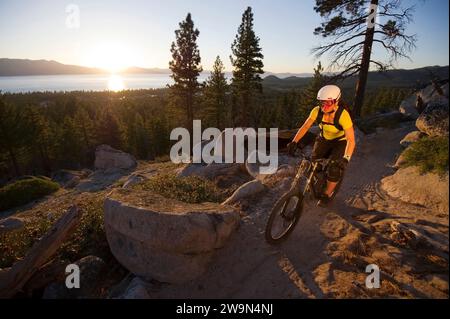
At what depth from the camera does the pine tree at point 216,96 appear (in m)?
34.7

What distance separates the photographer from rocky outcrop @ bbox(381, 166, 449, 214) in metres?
5.70

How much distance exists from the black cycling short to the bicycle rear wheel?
923 millimetres

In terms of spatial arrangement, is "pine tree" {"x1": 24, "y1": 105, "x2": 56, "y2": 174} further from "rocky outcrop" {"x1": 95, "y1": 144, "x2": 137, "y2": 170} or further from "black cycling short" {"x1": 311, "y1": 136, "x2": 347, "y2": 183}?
"black cycling short" {"x1": 311, "y1": 136, "x2": 347, "y2": 183}

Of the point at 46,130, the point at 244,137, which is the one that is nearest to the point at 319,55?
the point at 244,137

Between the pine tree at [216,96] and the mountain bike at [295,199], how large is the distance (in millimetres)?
30380

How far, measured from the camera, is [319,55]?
46.9 ft

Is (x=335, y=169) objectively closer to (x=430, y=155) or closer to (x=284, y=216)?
(x=284, y=216)

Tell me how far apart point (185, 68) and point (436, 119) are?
27.9 m

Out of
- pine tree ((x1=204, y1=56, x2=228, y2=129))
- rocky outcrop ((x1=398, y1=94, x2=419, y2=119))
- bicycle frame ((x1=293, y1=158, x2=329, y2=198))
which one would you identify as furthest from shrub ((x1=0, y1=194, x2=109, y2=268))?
pine tree ((x1=204, y1=56, x2=228, y2=129))

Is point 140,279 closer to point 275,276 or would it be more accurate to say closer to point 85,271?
point 85,271

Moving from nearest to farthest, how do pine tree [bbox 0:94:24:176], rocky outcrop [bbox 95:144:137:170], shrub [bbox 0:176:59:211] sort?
1. shrub [bbox 0:176:59:211]
2. rocky outcrop [bbox 95:144:137:170]
3. pine tree [bbox 0:94:24:176]

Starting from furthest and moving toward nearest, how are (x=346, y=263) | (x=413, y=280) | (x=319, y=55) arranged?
(x=319, y=55)
(x=346, y=263)
(x=413, y=280)

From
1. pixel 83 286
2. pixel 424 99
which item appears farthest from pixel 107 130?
pixel 424 99

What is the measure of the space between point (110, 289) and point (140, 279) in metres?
0.86
